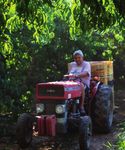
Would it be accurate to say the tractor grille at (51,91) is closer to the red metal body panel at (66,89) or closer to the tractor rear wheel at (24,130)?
the red metal body panel at (66,89)

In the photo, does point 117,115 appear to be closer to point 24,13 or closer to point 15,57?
point 15,57

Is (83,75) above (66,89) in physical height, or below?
above

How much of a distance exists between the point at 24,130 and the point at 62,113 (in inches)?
31.4

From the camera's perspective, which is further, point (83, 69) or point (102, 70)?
point (102, 70)

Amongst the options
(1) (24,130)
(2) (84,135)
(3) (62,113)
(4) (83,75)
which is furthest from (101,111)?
(1) (24,130)

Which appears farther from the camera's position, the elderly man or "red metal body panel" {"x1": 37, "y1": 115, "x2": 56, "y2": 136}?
the elderly man

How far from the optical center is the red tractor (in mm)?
8625

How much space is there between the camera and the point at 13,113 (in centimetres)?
1110

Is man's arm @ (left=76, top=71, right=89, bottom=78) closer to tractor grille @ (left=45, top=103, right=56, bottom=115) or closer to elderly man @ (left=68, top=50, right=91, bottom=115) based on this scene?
elderly man @ (left=68, top=50, right=91, bottom=115)

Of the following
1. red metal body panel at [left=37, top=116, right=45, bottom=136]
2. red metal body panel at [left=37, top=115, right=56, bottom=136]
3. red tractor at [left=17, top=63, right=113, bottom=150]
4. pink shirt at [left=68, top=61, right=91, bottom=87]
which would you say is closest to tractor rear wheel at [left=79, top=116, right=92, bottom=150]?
red tractor at [left=17, top=63, right=113, bottom=150]

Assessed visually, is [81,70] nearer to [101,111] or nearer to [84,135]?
[101,111]

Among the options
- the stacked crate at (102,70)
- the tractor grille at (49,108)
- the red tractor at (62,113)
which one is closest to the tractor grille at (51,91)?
the red tractor at (62,113)

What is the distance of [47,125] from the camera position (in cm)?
861

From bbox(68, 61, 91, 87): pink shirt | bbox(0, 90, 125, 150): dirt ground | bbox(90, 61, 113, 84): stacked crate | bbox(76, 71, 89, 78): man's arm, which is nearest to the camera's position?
bbox(0, 90, 125, 150): dirt ground
